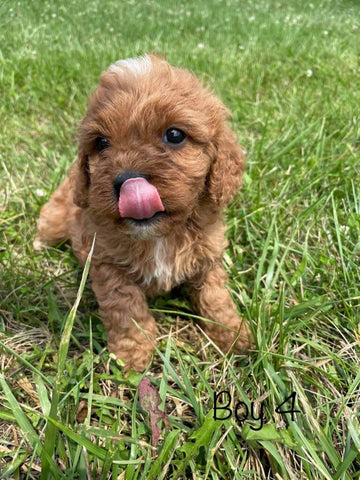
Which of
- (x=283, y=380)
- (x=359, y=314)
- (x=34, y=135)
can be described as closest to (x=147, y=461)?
(x=283, y=380)

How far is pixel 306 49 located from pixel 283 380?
200 inches

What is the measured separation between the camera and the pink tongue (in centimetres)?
172

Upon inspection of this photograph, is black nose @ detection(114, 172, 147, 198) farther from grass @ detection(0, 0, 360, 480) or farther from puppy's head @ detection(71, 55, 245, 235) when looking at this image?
grass @ detection(0, 0, 360, 480)

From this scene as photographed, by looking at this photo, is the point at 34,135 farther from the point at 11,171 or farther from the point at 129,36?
the point at 129,36

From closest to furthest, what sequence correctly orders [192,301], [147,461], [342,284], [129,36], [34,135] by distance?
[147,461] < [342,284] < [192,301] < [34,135] < [129,36]

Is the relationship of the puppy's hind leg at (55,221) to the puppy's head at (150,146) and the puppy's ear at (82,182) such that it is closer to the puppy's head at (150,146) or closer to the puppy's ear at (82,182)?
the puppy's ear at (82,182)

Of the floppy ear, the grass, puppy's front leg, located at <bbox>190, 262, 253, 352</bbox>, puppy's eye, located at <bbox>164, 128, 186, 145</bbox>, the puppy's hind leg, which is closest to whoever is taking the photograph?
the grass

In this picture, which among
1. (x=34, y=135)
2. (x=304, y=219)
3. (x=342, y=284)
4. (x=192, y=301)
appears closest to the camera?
(x=342, y=284)

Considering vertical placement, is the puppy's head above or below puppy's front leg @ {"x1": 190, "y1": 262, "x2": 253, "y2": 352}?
above

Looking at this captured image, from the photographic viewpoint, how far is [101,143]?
2.04 metres

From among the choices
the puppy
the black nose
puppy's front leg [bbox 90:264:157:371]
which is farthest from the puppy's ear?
the black nose

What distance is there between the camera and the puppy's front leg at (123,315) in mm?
2188

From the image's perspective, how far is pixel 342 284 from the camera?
91.9 inches

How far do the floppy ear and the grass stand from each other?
0.52 meters
